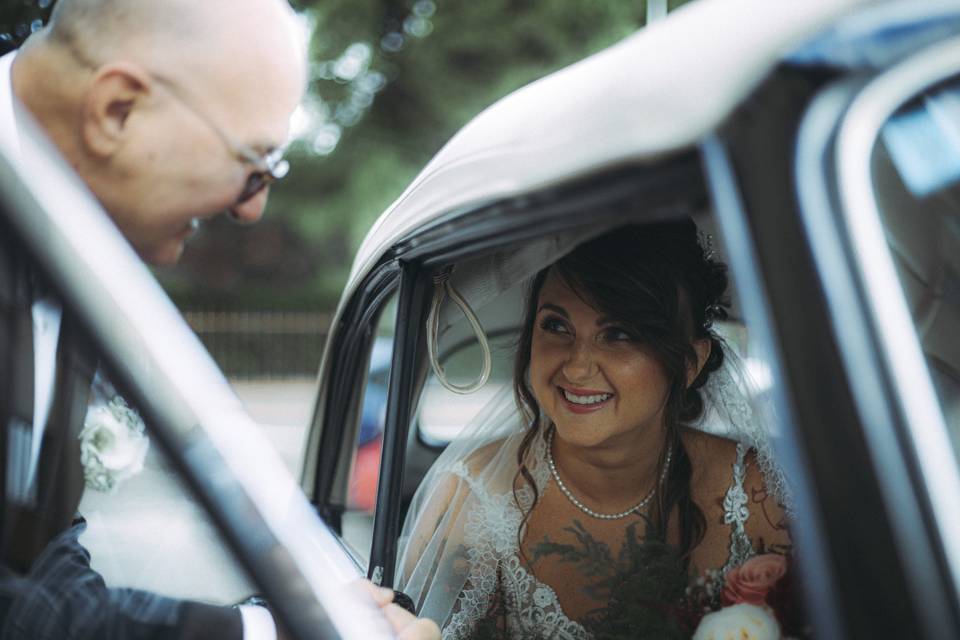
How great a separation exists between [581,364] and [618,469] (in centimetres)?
35

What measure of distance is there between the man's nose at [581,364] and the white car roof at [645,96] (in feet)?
3.41

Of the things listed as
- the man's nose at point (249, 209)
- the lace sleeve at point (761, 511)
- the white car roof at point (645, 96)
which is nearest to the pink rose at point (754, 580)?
the lace sleeve at point (761, 511)

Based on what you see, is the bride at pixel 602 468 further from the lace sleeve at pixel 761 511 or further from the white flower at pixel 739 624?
the white flower at pixel 739 624

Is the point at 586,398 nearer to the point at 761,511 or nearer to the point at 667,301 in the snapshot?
the point at 667,301

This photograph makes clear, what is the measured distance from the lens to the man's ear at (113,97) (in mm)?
1068

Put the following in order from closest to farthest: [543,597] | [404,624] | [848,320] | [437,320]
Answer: [848,320]
[404,624]
[437,320]
[543,597]

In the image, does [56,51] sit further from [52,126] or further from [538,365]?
[538,365]

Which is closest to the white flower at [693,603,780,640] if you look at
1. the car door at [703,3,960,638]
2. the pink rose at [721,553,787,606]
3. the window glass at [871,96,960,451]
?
the pink rose at [721,553,787,606]

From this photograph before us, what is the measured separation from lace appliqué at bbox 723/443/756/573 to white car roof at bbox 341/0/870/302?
1299mm

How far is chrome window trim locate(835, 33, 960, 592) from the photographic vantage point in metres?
0.92

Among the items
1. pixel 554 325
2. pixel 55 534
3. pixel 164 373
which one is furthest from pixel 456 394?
pixel 164 373

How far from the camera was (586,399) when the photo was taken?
250cm

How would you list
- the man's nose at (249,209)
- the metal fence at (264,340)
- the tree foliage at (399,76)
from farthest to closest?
the metal fence at (264,340) → the tree foliage at (399,76) → the man's nose at (249,209)

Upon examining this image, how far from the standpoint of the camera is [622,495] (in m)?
2.60
